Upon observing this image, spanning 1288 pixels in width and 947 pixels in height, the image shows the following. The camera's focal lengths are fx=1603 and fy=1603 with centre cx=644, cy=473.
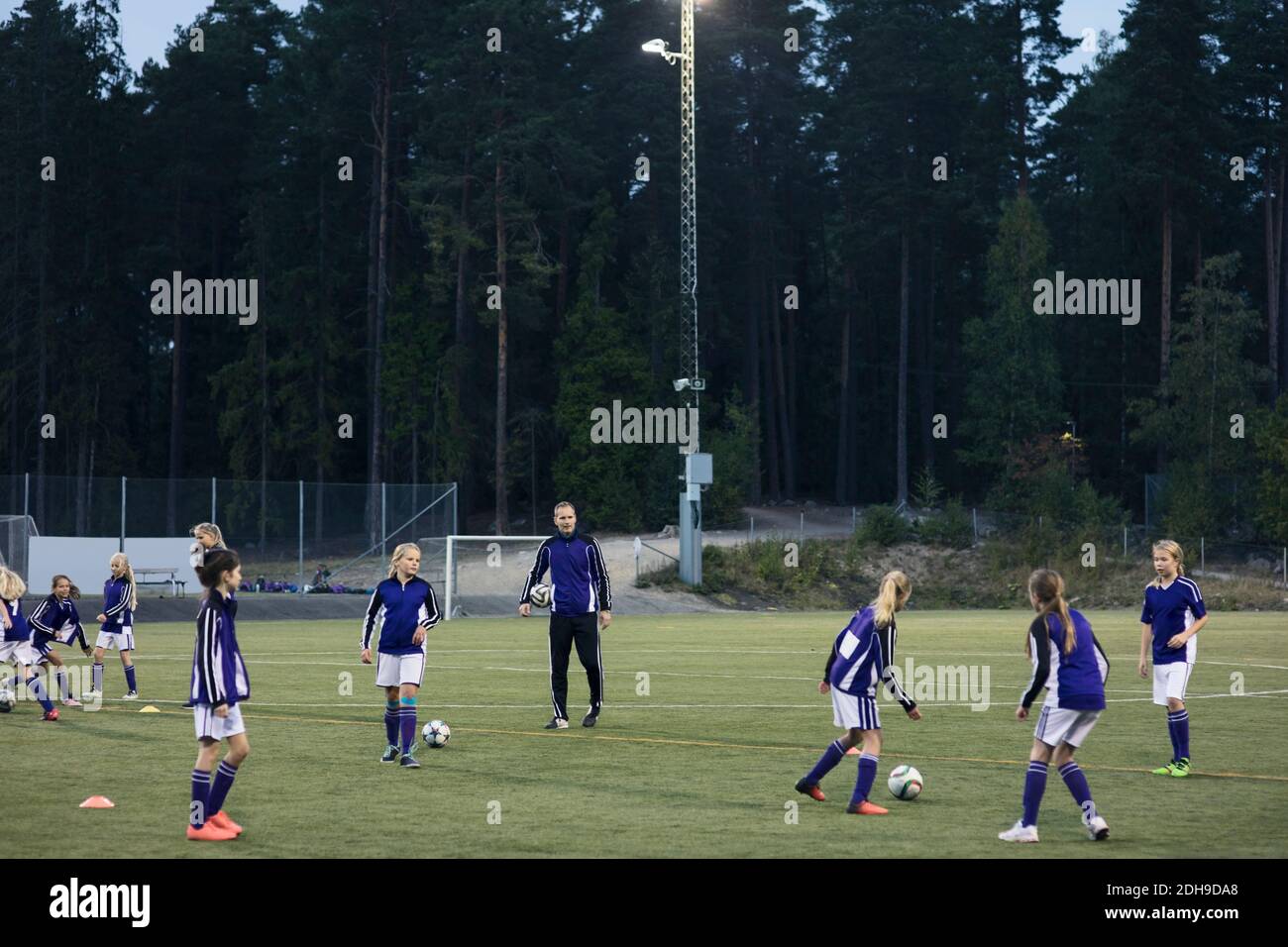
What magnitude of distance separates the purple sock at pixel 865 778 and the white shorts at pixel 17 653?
1035 centimetres

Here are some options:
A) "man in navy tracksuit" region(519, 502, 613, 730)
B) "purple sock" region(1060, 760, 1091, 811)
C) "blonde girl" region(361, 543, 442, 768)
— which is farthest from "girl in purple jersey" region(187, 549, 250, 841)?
"man in navy tracksuit" region(519, 502, 613, 730)

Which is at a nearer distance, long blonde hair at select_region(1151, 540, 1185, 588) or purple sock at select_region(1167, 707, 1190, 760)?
purple sock at select_region(1167, 707, 1190, 760)

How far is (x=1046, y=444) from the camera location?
65.9 meters

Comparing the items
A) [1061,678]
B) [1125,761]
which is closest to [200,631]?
[1061,678]

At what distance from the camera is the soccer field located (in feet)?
33.6

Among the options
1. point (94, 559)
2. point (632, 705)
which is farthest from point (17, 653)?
point (94, 559)

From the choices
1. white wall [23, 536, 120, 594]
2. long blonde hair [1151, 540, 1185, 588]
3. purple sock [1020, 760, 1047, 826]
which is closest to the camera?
purple sock [1020, 760, 1047, 826]

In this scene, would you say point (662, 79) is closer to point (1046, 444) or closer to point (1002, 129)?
point (1002, 129)

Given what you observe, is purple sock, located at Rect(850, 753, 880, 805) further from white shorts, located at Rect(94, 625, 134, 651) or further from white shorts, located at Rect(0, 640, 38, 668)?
white shorts, located at Rect(94, 625, 134, 651)

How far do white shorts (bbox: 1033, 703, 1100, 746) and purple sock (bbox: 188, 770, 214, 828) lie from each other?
17.6 ft

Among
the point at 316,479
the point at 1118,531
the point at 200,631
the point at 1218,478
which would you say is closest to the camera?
the point at 200,631

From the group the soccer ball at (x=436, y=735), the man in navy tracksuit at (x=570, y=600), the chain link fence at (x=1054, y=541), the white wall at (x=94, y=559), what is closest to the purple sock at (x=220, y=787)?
the soccer ball at (x=436, y=735)
